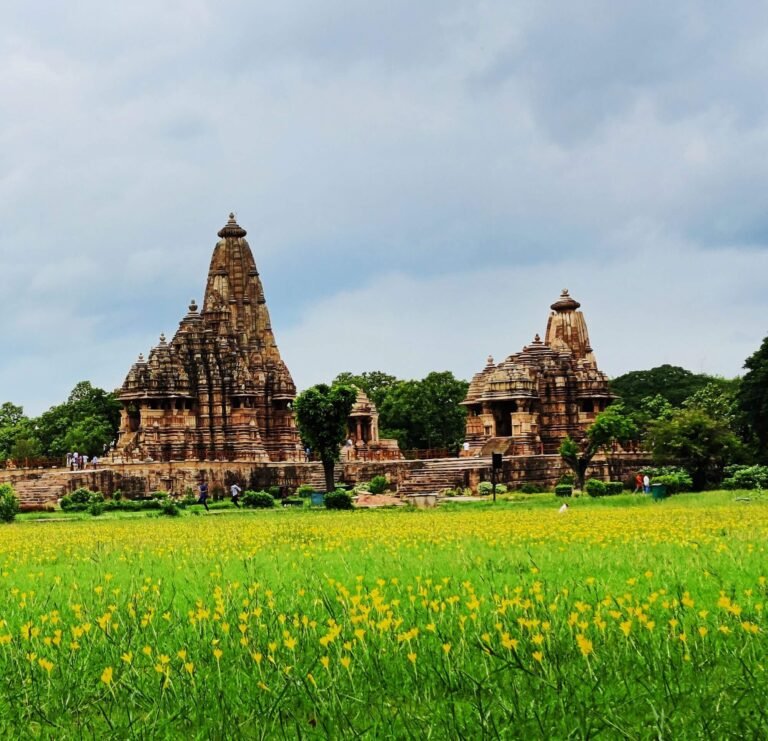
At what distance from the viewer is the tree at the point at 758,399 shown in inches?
1988

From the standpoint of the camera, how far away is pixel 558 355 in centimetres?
6291

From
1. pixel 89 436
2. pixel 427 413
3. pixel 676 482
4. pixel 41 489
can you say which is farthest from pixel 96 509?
pixel 427 413

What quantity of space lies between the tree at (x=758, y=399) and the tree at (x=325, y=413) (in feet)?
63.9

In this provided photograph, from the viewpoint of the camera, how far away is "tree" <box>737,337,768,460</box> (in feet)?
166

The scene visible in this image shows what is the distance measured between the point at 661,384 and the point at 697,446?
155 ft

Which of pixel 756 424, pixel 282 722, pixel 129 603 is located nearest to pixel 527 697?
pixel 282 722

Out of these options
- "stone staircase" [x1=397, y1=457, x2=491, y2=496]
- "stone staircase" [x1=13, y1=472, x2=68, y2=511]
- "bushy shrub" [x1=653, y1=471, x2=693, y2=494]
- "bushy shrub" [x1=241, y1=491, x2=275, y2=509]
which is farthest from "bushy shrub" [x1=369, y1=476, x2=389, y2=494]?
"stone staircase" [x1=13, y1=472, x2=68, y2=511]

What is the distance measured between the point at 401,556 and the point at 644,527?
613cm

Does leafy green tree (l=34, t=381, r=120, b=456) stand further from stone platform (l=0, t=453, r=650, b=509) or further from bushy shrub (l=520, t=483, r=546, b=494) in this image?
bushy shrub (l=520, t=483, r=546, b=494)

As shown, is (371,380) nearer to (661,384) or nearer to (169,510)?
(661,384)

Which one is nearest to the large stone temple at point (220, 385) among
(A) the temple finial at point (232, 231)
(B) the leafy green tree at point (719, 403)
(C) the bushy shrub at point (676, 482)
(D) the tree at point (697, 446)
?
(A) the temple finial at point (232, 231)

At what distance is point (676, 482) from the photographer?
134 ft

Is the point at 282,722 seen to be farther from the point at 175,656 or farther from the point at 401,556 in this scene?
the point at 401,556

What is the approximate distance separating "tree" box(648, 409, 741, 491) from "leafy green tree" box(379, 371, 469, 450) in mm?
34931
